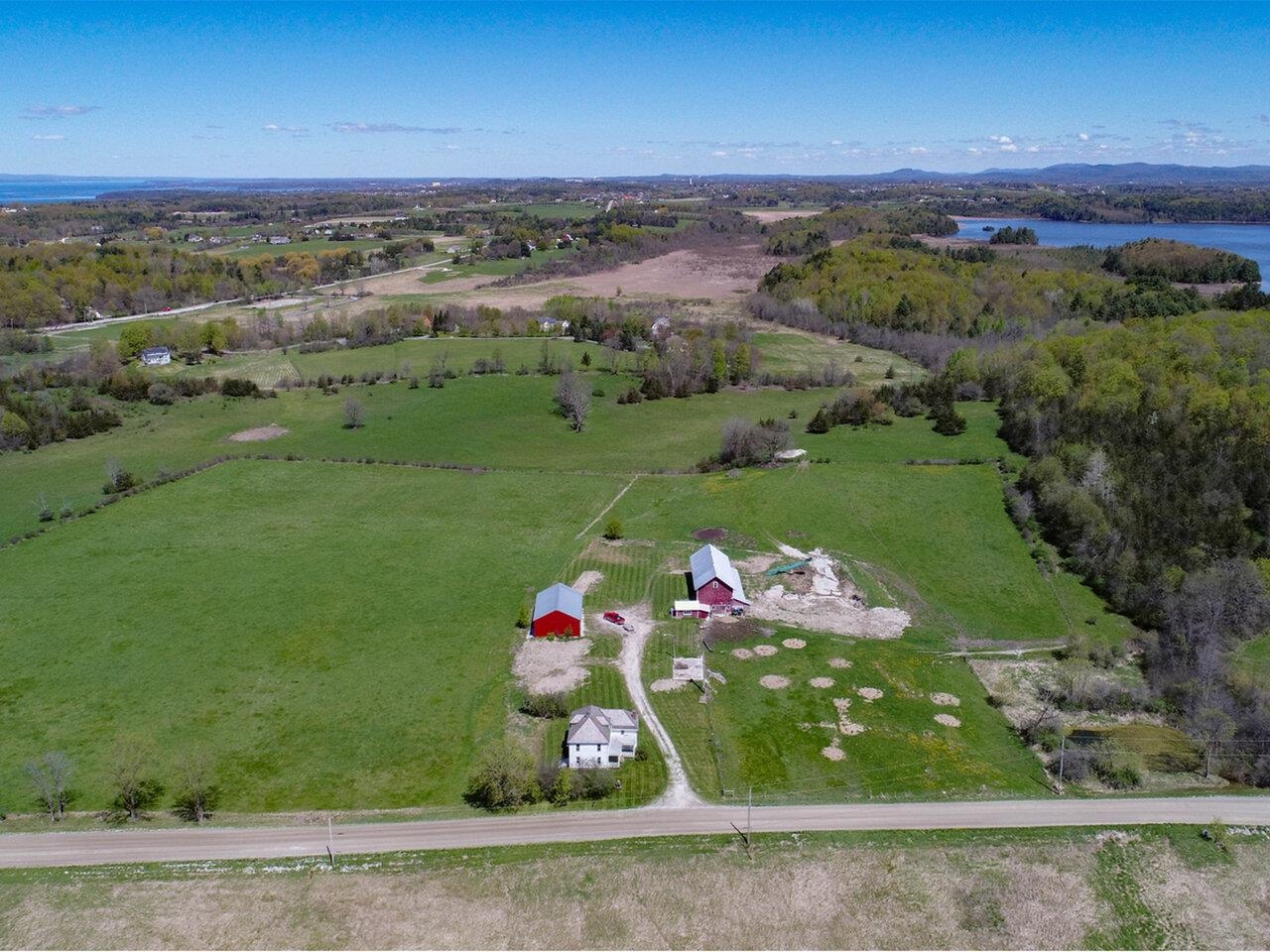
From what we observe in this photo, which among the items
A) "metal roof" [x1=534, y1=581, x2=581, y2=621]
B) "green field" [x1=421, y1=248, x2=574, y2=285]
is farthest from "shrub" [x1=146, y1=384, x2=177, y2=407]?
"green field" [x1=421, y1=248, x2=574, y2=285]

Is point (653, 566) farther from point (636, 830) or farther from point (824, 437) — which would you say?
point (824, 437)

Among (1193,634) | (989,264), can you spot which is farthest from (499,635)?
(989,264)

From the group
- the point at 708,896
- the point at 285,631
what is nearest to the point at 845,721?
the point at 708,896

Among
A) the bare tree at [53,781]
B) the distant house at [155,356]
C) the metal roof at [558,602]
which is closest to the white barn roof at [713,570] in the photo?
the metal roof at [558,602]

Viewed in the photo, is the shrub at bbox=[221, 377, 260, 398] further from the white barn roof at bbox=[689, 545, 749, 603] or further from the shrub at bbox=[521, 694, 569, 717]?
the shrub at bbox=[521, 694, 569, 717]

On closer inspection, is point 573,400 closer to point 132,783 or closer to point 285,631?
point 285,631
